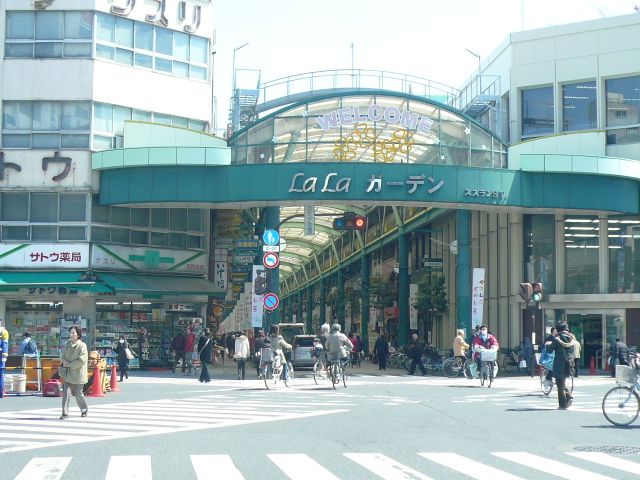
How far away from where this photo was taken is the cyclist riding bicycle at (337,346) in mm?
27516

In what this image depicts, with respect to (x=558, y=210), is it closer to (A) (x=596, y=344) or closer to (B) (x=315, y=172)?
(A) (x=596, y=344)

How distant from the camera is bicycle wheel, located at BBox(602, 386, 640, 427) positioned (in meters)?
17.1

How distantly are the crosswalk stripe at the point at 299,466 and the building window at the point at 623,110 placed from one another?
102 ft

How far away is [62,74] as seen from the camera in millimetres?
38156

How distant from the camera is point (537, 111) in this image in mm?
43188

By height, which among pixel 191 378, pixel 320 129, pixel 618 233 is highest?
pixel 320 129

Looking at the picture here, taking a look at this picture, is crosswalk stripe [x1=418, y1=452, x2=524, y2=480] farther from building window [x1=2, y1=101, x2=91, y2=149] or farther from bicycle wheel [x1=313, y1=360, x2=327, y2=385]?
building window [x1=2, y1=101, x2=91, y2=149]

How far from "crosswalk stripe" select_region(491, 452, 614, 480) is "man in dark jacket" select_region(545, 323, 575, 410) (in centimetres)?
720

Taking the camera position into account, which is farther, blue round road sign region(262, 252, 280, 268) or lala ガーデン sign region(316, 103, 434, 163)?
lala ガーデン sign region(316, 103, 434, 163)

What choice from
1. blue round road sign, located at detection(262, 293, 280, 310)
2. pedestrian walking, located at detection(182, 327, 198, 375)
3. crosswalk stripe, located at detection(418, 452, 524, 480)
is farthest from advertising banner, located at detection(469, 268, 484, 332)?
crosswalk stripe, located at detection(418, 452, 524, 480)

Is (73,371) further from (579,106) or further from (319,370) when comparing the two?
(579,106)

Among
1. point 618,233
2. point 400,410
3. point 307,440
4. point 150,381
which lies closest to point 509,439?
point 307,440

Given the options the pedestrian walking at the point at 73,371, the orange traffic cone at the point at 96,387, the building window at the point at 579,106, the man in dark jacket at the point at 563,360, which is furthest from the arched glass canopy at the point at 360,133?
the pedestrian walking at the point at 73,371

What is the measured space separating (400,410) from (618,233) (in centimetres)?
2216
